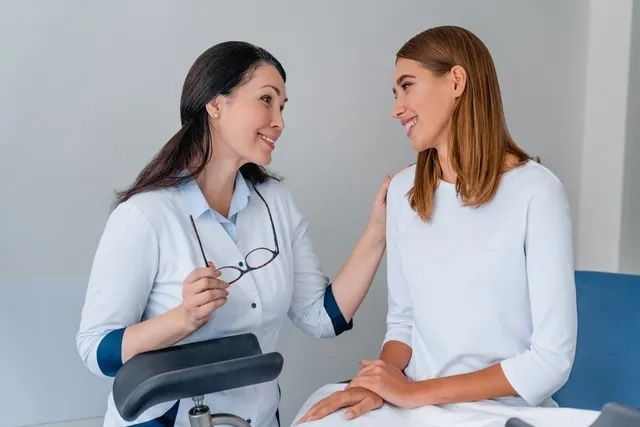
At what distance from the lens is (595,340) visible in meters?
1.51

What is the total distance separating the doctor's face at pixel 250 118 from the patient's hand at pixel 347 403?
1.64 ft

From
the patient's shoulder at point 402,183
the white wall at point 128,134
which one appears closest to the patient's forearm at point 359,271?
the patient's shoulder at point 402,183

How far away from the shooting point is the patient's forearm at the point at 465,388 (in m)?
1.24

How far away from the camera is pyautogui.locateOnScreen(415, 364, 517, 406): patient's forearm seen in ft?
4.08

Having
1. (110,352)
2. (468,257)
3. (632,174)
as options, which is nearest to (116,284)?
(110,352)

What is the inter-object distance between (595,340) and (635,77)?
1273mm

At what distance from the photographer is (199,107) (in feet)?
4.88

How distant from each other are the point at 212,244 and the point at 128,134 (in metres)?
0.49

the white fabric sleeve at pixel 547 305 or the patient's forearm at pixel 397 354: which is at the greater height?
the white fabric sleeve at pixel 547 305

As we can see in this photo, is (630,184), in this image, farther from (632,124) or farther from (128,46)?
(128,46)

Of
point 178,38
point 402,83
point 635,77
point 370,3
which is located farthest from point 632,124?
point 178,38

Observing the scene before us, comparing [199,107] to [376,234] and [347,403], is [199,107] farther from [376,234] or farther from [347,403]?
[347,403]

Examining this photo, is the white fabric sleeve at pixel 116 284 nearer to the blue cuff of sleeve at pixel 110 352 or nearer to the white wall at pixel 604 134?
the blue cuff of sleeve at pixel 110 352

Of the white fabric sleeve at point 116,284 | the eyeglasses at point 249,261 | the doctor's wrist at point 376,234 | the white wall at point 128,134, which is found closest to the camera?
the white fabric sleeve at point 116,284
